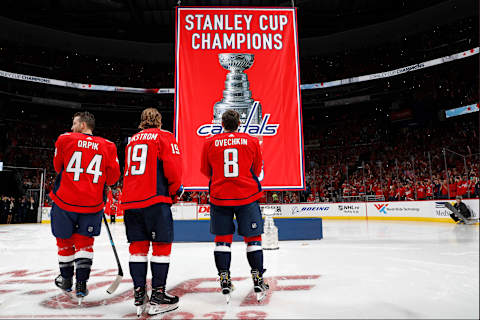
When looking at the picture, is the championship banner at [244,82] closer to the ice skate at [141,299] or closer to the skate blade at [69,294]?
the skate blade at [69,294]

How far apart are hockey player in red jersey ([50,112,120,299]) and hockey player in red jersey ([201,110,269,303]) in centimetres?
94

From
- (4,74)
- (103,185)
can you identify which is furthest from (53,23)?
(103,185)

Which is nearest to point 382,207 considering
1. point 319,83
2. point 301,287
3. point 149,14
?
point 301,287

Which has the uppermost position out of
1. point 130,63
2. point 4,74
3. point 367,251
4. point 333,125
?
point 130,63

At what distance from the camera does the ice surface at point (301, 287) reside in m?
1.68

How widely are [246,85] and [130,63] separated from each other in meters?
20.7

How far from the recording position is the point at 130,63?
2444cm

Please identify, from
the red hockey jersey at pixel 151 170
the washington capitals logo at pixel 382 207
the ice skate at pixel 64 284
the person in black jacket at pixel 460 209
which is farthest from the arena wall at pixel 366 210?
the red hockey jersey at pixel 151 170

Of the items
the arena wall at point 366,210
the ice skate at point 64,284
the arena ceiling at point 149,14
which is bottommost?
the arena wall at point 366,210

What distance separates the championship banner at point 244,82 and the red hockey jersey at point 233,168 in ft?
10.8

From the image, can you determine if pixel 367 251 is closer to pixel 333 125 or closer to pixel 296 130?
pixel 296 130

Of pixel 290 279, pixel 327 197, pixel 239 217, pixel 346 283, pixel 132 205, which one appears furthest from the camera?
pixel 327 197

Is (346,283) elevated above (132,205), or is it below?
below

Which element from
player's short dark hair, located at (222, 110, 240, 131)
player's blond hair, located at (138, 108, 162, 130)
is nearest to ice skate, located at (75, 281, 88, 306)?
player's blond hair, located at (138, 108, 162, 130)
